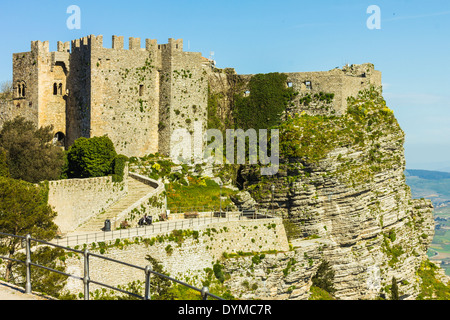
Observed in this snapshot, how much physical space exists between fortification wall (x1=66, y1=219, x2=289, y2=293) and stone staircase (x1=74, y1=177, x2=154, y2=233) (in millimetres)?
4283

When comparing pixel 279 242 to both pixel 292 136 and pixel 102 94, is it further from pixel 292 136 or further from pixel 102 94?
pixel 102 94

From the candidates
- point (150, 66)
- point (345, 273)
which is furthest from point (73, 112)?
point (345, 273)

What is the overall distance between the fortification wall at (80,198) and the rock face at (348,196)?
43.1 feet

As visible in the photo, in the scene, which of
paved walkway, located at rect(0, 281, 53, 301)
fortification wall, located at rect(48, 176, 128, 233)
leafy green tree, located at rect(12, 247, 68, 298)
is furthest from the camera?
fortification wall, located at rect(48, 176, 128, 233)

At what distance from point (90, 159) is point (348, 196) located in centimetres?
2059

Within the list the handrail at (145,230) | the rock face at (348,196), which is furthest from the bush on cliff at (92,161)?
the rock face at (348,196)

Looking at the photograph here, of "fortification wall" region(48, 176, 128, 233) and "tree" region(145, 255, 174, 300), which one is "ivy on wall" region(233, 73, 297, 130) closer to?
"fortification wall" region(48, 176, 128, 233)

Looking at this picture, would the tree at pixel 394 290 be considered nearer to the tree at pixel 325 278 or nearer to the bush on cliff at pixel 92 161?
the tree at pixel 325 278

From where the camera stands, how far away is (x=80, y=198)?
34969 millimetres

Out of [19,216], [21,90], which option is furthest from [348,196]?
[19,216]

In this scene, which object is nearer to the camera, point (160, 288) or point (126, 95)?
point (160, 288)

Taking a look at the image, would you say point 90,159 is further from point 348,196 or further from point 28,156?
point 348,196

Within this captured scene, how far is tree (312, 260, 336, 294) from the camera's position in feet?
140

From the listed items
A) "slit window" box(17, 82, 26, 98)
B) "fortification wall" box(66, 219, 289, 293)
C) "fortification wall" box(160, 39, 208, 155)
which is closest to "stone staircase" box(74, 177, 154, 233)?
"fortification wall" box(66, 219, 289, 293)
